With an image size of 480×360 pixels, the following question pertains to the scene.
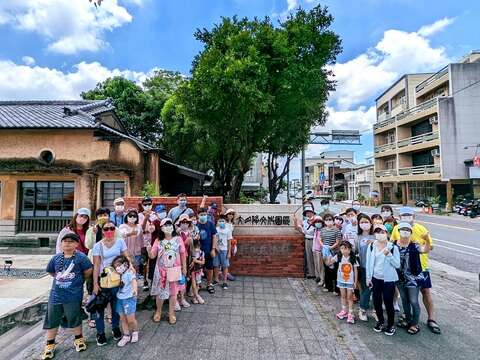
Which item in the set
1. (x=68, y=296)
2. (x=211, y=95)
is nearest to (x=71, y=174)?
(x=211, y=95)

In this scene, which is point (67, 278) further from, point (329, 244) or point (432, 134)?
point (432, 134)

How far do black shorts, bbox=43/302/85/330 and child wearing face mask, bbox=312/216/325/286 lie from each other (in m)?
4.83

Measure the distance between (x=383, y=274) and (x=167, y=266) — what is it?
347 cm

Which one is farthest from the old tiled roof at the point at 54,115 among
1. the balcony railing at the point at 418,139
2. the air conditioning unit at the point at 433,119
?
the balcony railing at the point at 418,139

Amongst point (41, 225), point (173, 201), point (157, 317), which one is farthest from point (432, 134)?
point (41, 225)

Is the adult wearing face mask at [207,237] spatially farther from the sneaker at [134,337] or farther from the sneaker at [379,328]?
the sneaker at [379,328]

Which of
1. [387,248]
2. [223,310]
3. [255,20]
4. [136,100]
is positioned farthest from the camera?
[136,100]

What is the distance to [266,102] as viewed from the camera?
903cm

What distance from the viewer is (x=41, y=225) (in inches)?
504

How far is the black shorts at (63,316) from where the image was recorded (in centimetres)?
354

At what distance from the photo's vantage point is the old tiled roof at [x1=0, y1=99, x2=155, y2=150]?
40.2ft

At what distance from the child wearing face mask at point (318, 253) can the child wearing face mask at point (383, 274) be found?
1.89 m

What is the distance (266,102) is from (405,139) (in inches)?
1137

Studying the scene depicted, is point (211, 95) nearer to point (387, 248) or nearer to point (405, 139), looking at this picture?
point (387, 248)
